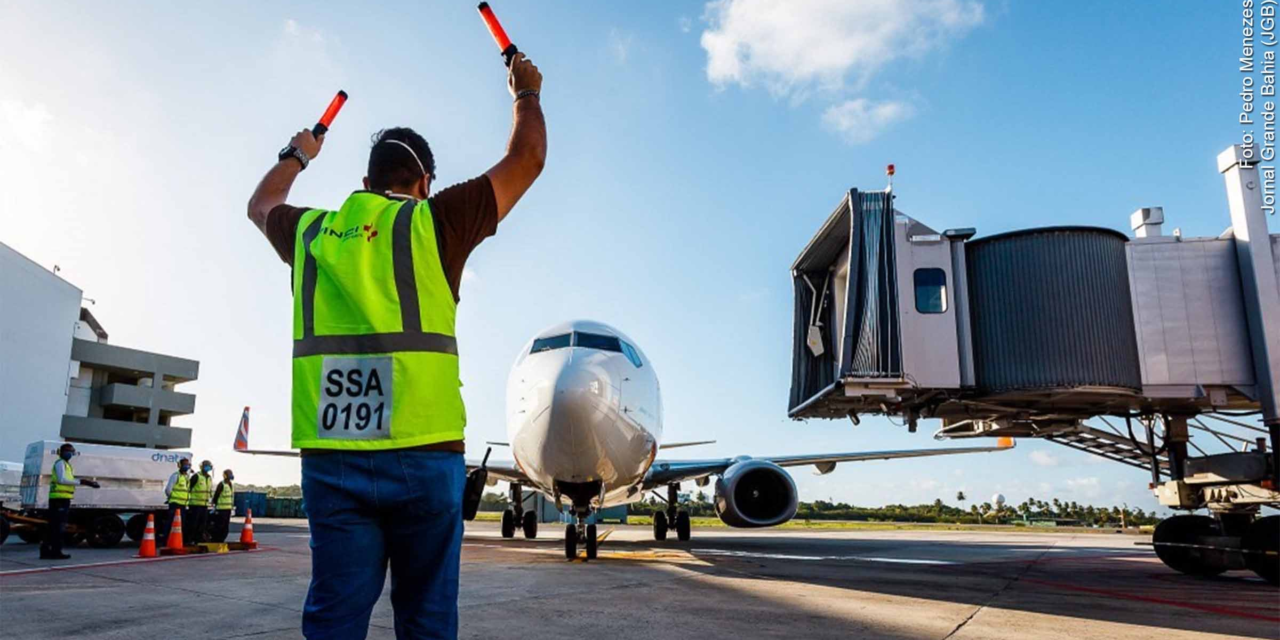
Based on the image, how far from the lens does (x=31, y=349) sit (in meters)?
34.3

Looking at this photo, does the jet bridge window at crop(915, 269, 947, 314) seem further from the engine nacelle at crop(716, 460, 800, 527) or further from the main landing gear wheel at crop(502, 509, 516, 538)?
the main landing gear wheel at crop(502, 509, 516, 538)

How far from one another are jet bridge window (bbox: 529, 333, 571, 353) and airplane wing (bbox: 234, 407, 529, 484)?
61.9 inches

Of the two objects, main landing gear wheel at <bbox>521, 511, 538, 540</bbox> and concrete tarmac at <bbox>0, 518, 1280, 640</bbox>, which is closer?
concrete tarmac at <bbox>0, 518, 1280, 640</bbox>

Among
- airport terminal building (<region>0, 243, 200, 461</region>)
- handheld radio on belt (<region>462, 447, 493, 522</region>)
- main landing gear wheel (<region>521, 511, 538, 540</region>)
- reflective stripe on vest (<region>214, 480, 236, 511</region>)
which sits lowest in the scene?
main landing gear wheel (<region>521, 511, 538, 540</region>)

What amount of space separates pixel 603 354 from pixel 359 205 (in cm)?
684

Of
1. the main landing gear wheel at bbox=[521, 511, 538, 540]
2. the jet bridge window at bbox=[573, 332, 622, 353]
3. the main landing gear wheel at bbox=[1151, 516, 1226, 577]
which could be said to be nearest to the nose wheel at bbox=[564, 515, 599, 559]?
the jet bridge window at bbox=[573, 332, 622, 353]

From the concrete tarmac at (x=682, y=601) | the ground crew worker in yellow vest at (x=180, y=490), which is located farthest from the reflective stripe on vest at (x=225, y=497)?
the concrete tarmac at (x=682, y=601)

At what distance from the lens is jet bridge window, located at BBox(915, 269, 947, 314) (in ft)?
27.6

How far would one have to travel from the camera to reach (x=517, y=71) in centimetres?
213

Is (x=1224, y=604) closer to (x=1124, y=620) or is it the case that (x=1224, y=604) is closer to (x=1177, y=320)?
(x=1124, y=620)

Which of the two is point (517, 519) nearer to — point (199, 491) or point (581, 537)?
point (199, 491)

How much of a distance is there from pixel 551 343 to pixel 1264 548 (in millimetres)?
8172

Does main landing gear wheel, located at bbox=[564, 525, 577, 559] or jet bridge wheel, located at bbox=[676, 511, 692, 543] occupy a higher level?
main landing gear wheel, located at bbox=[564, 525, 577, 559]

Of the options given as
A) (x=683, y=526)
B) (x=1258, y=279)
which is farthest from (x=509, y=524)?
(x=1258, y=279)
